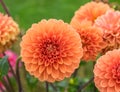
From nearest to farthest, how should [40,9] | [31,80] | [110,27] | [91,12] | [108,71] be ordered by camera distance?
[108,71] → [110,27] → [91,12] → [31,80] → [40,9]

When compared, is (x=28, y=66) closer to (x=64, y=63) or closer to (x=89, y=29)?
(x=64, y=63)

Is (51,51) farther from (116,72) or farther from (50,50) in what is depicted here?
(116,72)

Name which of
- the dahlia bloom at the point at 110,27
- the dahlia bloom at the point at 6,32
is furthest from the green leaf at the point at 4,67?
the dahlia bloom at the point at 110,27

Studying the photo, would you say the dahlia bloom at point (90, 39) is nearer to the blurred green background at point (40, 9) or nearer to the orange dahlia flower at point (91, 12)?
the orange dahlia flower at point (91, 12)

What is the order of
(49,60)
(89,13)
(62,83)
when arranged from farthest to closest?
(62,83)
(89,13)
(49,60)

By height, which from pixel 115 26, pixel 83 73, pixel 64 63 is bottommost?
pixel 64 63

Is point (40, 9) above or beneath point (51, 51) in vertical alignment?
above

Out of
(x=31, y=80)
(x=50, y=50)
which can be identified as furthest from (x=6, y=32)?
(x=31, y=80)

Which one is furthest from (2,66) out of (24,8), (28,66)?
(24,8)
